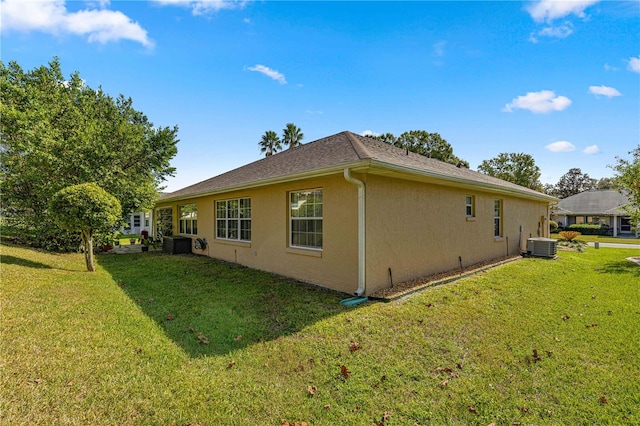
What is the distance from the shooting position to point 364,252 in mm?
6309

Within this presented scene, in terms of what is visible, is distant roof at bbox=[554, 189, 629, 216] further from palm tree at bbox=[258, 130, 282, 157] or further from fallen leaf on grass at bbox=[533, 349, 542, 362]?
fallen leaf on grass at bbox=[533, 349, 542, 362]

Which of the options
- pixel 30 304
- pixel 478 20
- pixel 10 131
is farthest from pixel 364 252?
pixel 10 131

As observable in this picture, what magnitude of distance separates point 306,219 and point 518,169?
40379mm

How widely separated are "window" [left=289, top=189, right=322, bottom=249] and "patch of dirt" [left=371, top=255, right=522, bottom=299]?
6.56ft

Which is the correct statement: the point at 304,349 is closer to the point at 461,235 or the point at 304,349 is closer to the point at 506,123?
the point at 461,235

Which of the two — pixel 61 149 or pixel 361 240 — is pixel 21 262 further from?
pixel 361 240

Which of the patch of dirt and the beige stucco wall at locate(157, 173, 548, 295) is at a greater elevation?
the beige stucco wall at locate(157, 173, 548, 295)

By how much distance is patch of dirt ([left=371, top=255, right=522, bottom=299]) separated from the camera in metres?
6.44

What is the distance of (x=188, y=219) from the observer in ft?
49.0

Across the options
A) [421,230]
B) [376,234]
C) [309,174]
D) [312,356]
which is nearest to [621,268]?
[421,230]

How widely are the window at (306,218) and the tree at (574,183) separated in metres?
70.7

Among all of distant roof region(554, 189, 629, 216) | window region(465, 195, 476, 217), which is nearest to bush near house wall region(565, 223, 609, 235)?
distant roof region(554, 189, 629, 216)

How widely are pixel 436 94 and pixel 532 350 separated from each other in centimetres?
1089

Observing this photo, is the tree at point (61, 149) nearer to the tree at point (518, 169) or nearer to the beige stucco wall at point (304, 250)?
the beige stucco wall at point (304, 250)
